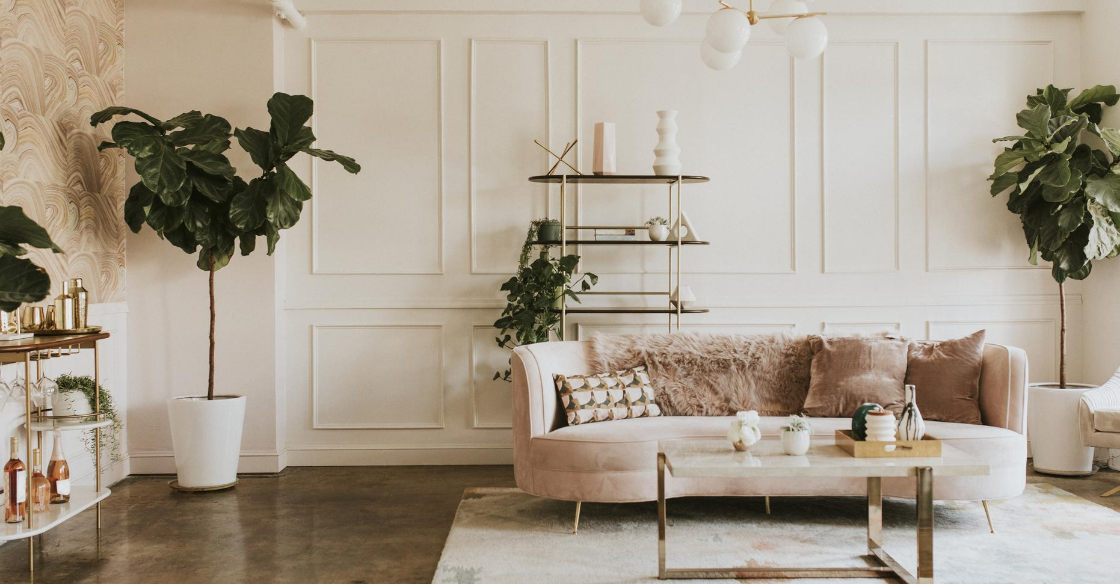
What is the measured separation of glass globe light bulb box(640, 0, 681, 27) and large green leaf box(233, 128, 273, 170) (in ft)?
7.67

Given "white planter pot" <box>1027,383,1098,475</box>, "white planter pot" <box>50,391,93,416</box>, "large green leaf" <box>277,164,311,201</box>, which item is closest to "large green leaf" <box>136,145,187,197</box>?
"large green leaf" <box>277,164,311,201</box>

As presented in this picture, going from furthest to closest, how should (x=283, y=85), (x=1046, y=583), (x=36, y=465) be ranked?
(x=283, y=85), (x=36, y=465), (x=1046, y=583)

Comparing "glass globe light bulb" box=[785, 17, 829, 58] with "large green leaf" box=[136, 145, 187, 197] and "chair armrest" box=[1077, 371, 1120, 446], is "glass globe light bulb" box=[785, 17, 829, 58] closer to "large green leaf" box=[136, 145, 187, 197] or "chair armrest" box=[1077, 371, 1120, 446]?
"chair armrest" box=[1077, 371, 1120, 446]

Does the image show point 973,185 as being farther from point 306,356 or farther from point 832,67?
point 306,356

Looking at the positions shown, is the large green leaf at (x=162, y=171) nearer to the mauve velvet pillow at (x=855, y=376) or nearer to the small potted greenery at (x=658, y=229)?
the small potted greenery at (x=658, y=229)

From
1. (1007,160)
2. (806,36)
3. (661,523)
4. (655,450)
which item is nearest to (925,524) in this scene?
(661,523)

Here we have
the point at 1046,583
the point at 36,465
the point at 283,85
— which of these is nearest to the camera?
the point at 1046,583

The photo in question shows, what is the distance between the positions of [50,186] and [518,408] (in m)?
2.53

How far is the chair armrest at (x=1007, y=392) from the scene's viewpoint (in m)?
3.56

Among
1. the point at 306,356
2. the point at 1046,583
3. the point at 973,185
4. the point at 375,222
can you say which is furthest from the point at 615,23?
the point at 1046,583

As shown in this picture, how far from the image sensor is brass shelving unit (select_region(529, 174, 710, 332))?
14.6ft

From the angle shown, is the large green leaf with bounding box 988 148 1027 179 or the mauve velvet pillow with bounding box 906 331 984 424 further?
the large green leaf with bounding box 988 148 1027 179

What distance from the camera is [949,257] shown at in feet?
15.9

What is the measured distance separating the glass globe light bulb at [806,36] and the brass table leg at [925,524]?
147 cm
